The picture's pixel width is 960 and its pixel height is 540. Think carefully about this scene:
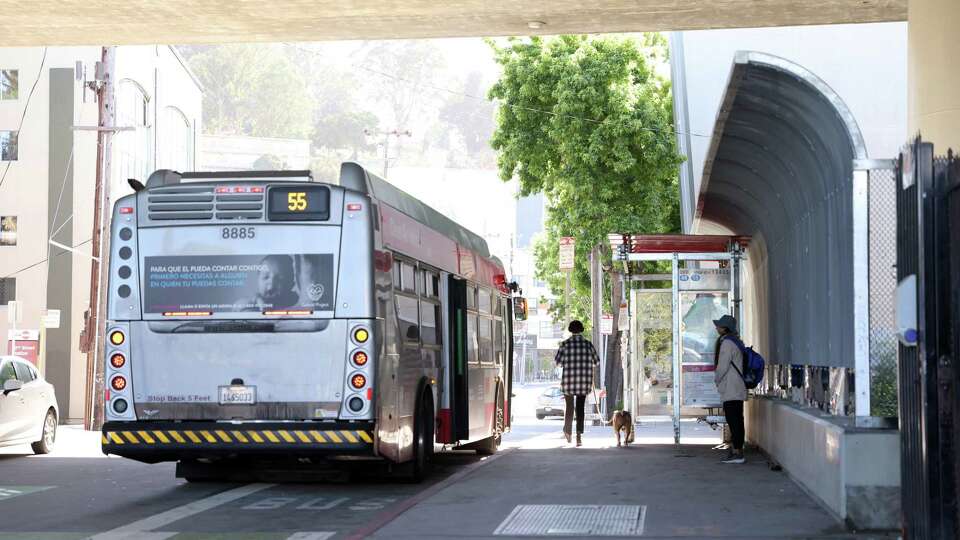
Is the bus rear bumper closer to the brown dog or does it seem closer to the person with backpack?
the person with backpack

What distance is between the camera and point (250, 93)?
6978 inches

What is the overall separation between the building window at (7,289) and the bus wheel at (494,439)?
23378mm

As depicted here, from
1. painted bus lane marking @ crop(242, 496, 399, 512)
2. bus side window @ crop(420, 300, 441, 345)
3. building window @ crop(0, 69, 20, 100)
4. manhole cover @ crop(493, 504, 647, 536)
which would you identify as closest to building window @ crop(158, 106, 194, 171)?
building window @ crop(0, 69, 20, 100)

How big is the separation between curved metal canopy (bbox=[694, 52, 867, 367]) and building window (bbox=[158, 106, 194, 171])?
3238 cm

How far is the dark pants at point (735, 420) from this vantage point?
18.2 meters

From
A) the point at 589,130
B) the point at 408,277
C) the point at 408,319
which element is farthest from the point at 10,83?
the point at 408,319

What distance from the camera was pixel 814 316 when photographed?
13.8 meters

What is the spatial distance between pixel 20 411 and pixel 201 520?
30.8 ft

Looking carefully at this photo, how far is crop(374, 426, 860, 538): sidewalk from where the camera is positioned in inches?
430

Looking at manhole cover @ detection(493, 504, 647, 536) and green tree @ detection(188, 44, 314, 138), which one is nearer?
manhole cover @ detection(493, 504, 647, 536)

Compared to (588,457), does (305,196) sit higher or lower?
higher

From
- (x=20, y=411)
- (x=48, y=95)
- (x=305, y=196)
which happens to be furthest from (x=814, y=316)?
(x=48, y=95)

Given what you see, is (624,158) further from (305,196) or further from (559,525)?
(559,525)

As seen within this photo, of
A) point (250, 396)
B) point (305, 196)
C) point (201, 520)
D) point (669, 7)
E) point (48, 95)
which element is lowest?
point (201, 520)
